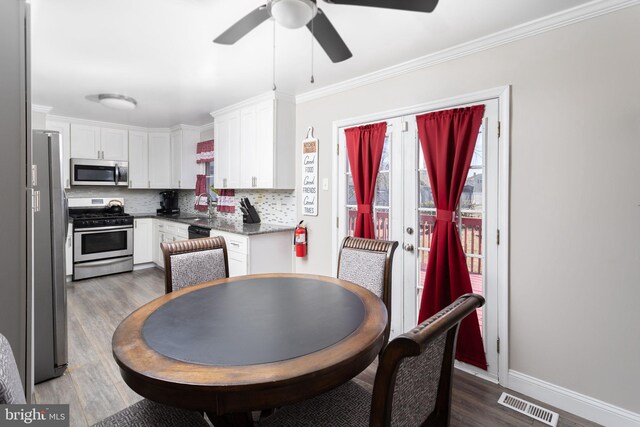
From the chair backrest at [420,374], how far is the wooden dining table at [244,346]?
0.22 metres

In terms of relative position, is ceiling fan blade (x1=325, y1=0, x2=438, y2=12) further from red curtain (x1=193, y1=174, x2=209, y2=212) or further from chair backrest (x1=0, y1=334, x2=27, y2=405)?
red curtain (x1=193, y1=174, x2=209, y2=212)

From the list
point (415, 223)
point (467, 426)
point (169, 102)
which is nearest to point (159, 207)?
point (169, 102)

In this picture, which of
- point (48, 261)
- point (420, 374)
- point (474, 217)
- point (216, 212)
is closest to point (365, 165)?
point (474, 217)

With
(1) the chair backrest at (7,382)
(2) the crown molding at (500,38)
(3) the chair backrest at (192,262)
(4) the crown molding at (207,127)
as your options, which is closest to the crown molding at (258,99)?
(2) the crown molding at (500,38)

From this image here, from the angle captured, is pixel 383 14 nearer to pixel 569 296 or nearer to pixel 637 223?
pixel 637 223

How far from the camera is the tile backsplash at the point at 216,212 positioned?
153 inches

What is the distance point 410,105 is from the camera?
8.75 feet

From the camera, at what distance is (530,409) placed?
6.41 feet

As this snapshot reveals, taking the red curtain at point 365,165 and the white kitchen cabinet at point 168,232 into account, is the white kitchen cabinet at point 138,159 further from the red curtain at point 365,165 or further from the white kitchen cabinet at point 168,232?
the red curtain at point 365,165

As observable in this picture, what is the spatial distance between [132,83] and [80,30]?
1062 mm

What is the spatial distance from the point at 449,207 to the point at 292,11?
1710 mm

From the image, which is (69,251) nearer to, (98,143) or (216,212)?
(98,143)

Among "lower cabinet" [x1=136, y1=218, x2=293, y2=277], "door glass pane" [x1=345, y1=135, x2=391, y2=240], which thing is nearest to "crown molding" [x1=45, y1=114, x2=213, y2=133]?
"lower cabinet" [x1=136, y1=218, x2=293, y2=277]

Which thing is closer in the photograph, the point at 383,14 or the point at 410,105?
the point at 383,14
